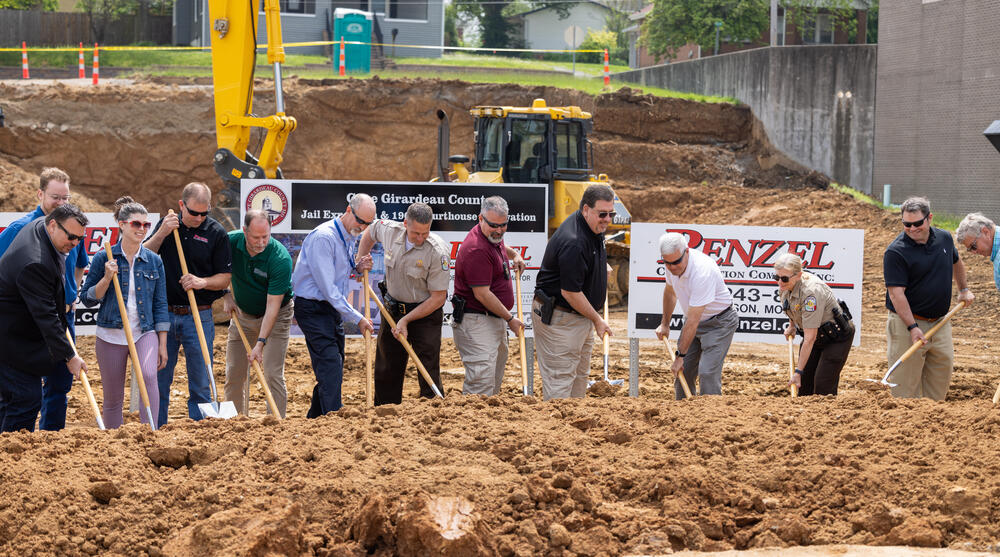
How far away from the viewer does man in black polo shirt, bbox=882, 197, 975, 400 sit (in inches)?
330

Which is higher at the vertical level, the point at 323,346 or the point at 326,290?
the point at 326,290

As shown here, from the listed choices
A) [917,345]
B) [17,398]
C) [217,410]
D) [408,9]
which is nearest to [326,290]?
[217,410]

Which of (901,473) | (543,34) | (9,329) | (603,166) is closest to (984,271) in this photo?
(603,166)

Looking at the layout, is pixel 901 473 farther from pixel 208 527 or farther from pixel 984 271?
pixel 984 271

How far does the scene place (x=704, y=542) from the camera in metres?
5.07

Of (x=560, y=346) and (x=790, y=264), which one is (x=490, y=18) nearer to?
(x=560, y=346)

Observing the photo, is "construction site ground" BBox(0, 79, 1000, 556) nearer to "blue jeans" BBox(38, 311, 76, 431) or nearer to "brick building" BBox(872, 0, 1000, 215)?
"blue jeans" BBox(38, 311, 76, 431)

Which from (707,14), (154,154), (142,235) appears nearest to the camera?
(142,235)

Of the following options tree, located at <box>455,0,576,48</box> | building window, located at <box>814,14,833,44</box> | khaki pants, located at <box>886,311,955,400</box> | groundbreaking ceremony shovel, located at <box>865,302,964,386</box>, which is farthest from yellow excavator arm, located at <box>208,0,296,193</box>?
tree, located at <box>455,0,576,48</box>

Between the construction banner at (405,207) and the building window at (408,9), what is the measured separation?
2608 cm

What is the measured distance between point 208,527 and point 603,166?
21.4 m

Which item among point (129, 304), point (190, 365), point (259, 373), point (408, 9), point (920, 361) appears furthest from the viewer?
point (408, 9)

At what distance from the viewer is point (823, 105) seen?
25172 mm

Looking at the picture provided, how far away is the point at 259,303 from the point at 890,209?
16720 millimetres
